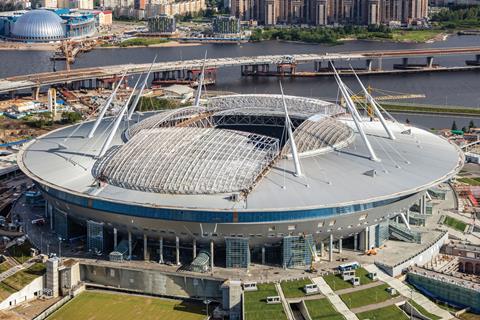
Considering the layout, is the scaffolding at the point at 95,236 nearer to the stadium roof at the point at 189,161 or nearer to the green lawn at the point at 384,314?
the stadium roof at the point at 189,161

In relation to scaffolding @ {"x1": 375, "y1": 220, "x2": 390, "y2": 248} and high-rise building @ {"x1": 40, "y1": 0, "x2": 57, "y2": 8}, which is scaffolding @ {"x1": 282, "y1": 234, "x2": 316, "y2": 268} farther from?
high-rise building @ {"x1": 40, "y1": 0, "x2": 57, "y2": 8}

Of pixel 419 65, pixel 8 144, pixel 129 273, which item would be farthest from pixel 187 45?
pixel 129 273

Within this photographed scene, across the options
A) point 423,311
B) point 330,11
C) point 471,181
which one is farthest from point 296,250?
point 330,11

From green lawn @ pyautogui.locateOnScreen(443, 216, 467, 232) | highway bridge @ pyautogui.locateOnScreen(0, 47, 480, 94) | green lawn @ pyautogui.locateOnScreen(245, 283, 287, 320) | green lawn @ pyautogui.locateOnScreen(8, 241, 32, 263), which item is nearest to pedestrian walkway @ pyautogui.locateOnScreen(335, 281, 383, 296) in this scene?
green lawn @ pyautogui.locateOnScreen(245, 283, 287, 320)

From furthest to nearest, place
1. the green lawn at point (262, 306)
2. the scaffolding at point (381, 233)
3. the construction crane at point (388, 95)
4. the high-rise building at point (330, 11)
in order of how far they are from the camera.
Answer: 1. the high-rise building at point (330, 11)
2. the construction crane at point (388, 95)
3. the scaffolding at point (381, 233)
4. the green lawn at point (262, 306)

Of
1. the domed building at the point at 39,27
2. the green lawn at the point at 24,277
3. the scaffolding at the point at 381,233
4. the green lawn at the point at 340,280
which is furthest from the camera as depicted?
the domed building at the point at 39,27

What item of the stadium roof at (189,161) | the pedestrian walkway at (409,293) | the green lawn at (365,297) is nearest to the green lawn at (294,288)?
the green lawn at (365,297)
